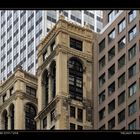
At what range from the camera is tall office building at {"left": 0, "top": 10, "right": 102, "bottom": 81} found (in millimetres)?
153750

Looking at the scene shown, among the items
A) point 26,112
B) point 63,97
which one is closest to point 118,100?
point 63,97

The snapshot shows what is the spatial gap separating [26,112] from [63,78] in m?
16.3

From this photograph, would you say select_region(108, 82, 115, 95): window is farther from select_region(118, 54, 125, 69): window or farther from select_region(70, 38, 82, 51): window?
select_region(70, 38, 82, 51): window

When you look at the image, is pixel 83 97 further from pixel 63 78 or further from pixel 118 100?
pixel 118 100

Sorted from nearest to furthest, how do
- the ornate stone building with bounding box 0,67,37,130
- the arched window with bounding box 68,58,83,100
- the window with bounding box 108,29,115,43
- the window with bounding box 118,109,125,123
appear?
the window with bounding box 118,109,125,123 < the window with bounding box 108,29,115,43 < the arched window with bounding box 68,58,83,100 < the ornate stone building with bounding box 0,67,37,130

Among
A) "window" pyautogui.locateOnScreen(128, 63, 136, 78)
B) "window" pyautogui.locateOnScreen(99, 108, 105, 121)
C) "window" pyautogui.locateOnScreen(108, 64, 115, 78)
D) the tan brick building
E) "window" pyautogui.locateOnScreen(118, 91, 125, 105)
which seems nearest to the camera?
"window" pyautogui.locateOnScreen(128, 63, 136, 78)

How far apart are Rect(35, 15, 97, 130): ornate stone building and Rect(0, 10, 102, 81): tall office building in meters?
29.4

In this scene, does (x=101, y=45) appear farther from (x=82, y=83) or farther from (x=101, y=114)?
(x=101, y=114)

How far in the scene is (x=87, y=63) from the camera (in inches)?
4577

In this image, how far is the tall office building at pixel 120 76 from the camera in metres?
93.6

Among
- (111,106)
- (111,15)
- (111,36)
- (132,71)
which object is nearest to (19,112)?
(111,15)

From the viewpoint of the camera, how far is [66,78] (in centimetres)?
11362

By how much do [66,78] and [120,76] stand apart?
17134 millimetres

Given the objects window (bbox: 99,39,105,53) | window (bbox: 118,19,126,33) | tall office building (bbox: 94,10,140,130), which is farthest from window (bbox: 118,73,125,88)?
window (bbox: 99,39,105,53)
